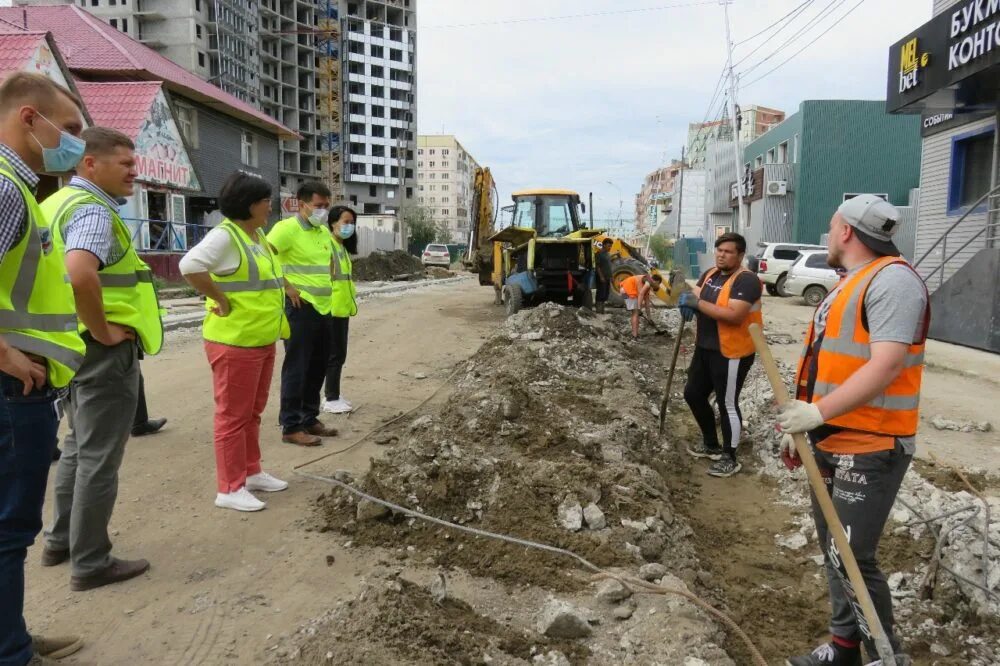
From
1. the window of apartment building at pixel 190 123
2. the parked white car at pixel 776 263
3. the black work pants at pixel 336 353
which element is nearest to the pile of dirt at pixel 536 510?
the black work pants at pixel 336 353

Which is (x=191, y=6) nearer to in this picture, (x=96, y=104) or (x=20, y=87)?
(x=96, y=104)

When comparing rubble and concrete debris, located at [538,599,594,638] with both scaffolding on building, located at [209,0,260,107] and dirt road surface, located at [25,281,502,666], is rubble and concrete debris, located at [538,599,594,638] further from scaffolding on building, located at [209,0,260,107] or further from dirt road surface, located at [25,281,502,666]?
scaffolding on building, located at [209,0,260,107]

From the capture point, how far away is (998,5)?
9773mm

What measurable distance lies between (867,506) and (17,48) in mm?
19545

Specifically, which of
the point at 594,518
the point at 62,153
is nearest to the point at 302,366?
the point at 594,518

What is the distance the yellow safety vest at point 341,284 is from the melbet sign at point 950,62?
9405 mm

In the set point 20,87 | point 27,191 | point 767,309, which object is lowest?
point 767,309

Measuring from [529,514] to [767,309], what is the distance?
16252 mm

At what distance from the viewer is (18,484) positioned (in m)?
2.24

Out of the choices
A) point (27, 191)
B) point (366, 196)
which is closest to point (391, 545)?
point (27, 191)

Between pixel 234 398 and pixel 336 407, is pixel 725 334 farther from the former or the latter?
pixel 336 407

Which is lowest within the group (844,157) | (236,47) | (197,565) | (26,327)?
(197,565)

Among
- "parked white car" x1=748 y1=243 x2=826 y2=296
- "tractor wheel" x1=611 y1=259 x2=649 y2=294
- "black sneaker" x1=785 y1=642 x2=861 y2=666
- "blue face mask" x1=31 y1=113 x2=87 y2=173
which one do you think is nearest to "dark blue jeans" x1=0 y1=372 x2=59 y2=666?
"blue face mask" x1=31 y1=113 x2=87 y2=173

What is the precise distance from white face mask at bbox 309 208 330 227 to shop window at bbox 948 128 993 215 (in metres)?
12.9
